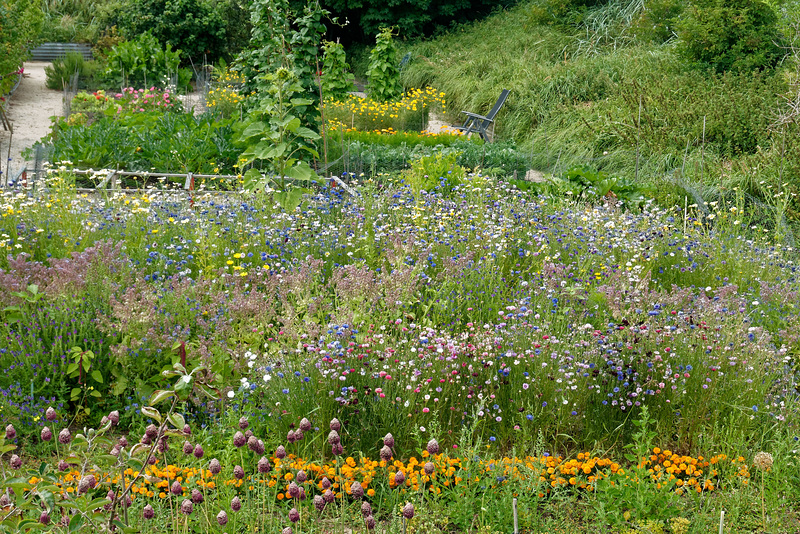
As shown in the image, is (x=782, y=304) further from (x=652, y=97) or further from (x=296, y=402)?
(x=652, y=97)

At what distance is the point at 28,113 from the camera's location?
14.0 m

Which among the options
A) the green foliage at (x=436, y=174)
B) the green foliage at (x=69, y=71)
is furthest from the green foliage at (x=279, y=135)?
the green foliage at (x=69, y=71)

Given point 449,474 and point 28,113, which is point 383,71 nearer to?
point 28,113

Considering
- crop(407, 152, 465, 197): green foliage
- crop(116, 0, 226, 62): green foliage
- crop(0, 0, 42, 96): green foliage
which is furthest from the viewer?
crop(116, 0, 226, 62): green foliage

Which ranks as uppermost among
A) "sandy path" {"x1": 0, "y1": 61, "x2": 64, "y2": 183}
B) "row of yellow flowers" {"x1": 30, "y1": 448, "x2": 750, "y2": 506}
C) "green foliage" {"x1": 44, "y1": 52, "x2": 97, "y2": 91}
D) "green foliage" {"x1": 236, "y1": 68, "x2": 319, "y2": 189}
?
"green foliage" {"x1": 236, "y1": 68, "x2": 319, "y2": 189}

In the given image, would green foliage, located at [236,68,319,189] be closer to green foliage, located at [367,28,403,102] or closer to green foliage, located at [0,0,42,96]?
green foliage, located at [367,28,403,102]

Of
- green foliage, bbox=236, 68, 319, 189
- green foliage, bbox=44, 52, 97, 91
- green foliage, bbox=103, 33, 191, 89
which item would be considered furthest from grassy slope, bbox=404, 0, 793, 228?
green foliage, bbox=44, 52, 97, 91

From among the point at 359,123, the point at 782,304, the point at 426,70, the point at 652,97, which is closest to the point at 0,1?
the point at 359,123

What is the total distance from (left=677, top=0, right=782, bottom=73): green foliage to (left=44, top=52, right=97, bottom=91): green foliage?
12681mm

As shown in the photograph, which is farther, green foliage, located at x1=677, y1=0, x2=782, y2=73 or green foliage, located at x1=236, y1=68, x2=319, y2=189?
green foliage, located at x1=677, y1=0, x2=782, y2=73

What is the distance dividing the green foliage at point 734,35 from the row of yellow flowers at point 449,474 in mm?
10117

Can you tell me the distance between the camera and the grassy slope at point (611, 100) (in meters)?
9.25

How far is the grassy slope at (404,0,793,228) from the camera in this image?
9.25 meters

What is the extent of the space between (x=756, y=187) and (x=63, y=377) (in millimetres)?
7457
